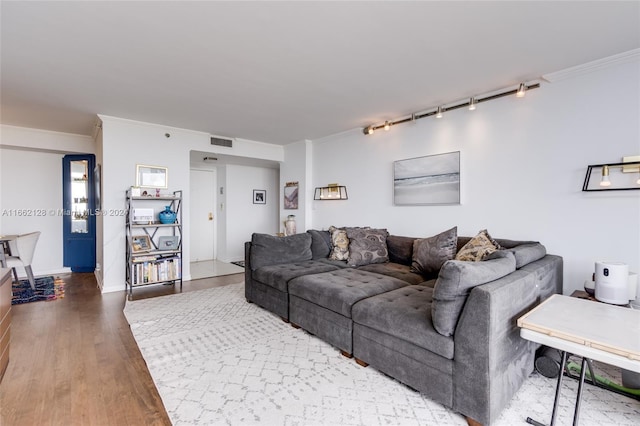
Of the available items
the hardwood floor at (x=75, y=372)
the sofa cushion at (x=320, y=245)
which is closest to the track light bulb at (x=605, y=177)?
the sofa cushion at (x=320, y=245)

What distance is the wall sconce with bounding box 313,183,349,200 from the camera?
15.9 feet

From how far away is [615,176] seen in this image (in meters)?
2.44

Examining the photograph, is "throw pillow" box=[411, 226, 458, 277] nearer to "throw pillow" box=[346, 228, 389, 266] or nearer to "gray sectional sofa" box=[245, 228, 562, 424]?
"gray sectional sofa" box=[245, 228, 562, 424]

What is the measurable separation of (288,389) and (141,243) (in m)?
3.46

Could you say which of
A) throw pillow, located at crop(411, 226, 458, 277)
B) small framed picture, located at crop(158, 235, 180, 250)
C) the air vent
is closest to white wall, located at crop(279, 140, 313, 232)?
the air vent

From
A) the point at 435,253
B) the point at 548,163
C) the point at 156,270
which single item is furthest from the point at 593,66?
the point at 156,270

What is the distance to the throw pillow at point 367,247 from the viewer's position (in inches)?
142

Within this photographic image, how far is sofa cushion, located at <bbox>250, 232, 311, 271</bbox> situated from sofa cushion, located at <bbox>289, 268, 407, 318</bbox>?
705 millimetres

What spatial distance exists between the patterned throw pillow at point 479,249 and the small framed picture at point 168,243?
3.83 m

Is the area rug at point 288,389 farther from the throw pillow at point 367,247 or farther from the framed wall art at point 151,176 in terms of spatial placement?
the framed wall art at point 151,176

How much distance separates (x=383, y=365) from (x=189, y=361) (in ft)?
4.80

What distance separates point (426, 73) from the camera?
2.79m

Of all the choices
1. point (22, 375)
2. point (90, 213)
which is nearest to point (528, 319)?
point (22, 375)

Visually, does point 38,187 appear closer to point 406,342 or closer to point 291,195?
point 291,195
